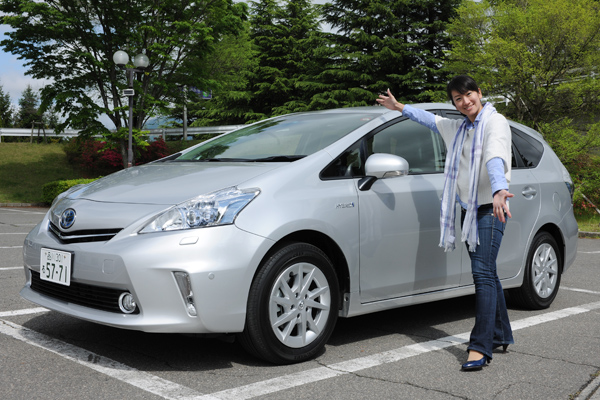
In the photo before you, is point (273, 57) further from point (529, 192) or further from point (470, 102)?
point (470, 102)

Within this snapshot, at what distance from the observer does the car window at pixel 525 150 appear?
523 cm

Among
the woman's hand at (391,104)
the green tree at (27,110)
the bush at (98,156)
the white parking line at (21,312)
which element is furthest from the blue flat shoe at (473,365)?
the green tree at (27,110)

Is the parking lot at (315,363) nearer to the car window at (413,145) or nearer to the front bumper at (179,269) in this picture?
the front bumper at (179,269)

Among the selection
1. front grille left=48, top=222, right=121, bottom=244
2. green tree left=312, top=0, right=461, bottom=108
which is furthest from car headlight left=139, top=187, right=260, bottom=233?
green tree left=312, top=0, right=461, bottom=108

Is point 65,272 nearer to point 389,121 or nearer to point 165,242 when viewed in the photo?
point 165,242

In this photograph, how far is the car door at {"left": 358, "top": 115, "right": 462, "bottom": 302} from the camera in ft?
13.3

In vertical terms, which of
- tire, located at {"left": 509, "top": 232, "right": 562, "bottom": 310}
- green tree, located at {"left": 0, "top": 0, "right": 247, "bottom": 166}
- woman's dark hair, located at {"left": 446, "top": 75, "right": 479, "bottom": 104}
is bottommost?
tire, located at {"left": 509, "top": 232, "right": 562, "bottom": 310}

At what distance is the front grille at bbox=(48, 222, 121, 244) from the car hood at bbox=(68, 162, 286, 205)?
0.73ft

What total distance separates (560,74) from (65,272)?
16.8 metres

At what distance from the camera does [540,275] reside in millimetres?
5312

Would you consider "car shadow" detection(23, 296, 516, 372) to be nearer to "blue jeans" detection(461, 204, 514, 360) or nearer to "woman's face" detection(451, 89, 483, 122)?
"blue jeans" detection(461, 204, 514, 360)

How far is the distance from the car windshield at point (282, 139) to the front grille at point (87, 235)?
3.77 feet

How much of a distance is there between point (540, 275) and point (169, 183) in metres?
3.24

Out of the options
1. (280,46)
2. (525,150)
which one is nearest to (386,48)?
(280,46)
